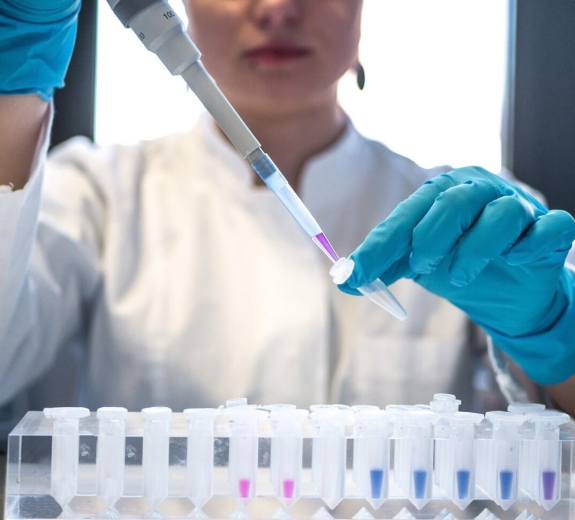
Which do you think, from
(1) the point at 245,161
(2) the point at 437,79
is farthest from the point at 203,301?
(2) the point at 437,79

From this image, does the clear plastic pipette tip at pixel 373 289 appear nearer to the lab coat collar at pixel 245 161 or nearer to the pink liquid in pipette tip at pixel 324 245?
the pink liquid in pipette tip at pixel 324 245

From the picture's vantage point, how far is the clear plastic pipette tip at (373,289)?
0.66 metres

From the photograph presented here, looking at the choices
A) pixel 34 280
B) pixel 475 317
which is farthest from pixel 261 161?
pixel 34 280

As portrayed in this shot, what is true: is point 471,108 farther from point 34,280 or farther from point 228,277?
point 34,280

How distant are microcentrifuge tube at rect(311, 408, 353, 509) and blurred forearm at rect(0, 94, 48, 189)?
0.48 metres

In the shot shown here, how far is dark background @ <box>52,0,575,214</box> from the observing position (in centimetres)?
147

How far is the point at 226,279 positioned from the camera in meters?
1.07

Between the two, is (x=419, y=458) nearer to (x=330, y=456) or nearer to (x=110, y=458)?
(x=330, y=456)

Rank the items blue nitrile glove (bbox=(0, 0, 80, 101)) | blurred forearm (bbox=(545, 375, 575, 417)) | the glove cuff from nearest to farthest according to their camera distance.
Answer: blue nitrile glove (bbox=(0, 0, 80, 101)) → the glove cuff → blurred forearm (bbox=(545, 375, 575, 417))

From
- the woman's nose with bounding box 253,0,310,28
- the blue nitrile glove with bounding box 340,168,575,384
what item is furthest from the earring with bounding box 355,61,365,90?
the blue nitrile glove with bounding box 340,168,575,384

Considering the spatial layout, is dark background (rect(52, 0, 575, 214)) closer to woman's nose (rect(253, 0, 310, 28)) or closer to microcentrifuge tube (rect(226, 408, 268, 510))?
woman's nose (rect(253, 0, 310, 28))

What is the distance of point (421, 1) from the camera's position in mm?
1548

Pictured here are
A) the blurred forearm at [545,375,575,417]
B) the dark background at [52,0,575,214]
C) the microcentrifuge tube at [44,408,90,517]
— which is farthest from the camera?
→ the dark background at [52,0,575,214]

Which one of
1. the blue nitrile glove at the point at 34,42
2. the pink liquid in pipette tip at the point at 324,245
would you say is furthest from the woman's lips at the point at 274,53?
the pink liquid in pipette tip at the point at 324,245
